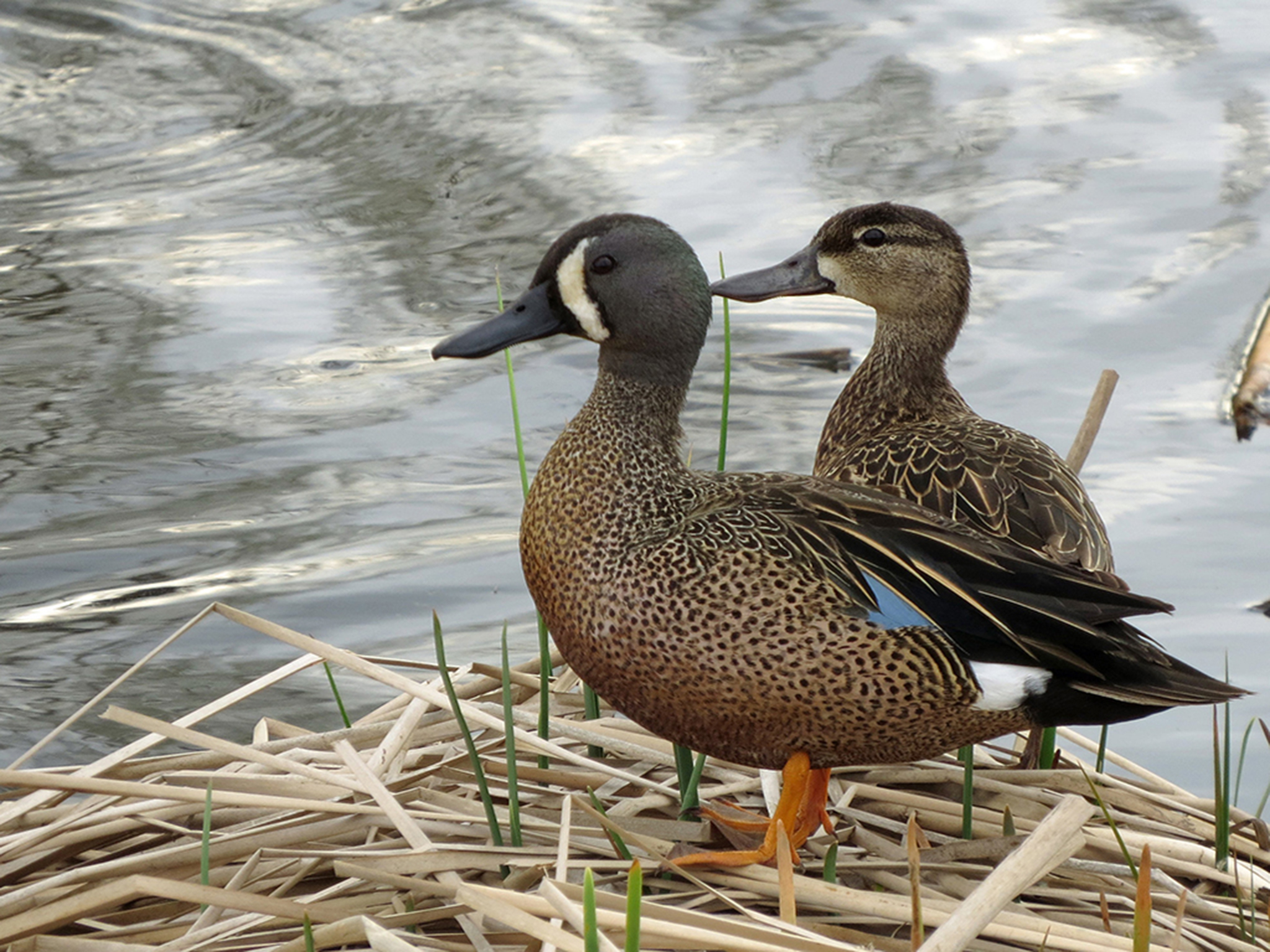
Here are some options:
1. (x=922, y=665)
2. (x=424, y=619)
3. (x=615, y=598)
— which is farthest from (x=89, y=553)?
(x=922, y=665)

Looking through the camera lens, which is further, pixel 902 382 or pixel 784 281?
pixel 784 281

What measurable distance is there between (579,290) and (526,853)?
96 centimetres

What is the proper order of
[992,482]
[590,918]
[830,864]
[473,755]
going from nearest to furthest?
[590,918], [830,864], [473,755], [992,482]

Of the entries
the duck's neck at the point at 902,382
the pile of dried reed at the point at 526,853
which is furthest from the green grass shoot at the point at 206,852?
the duck's neck at the point at 902,382

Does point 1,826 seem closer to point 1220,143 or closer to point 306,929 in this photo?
point 306,929

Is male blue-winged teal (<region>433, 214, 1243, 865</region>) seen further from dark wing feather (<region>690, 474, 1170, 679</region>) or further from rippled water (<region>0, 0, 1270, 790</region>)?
rippled water (<region>0, 0, 1270, 790</region>)

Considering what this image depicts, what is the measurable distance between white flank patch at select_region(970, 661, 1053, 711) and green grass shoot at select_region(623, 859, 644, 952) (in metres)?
0.85

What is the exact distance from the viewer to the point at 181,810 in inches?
112

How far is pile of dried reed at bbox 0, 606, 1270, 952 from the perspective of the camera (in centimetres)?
242

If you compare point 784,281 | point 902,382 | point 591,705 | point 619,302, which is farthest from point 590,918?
point 784,281

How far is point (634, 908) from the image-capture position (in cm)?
198

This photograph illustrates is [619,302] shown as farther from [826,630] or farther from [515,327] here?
[826,630]

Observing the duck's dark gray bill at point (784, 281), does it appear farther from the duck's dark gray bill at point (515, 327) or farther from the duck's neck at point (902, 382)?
Answer: the duck's dark gray bill at point (515, 327)

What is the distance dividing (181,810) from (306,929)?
667 mm
